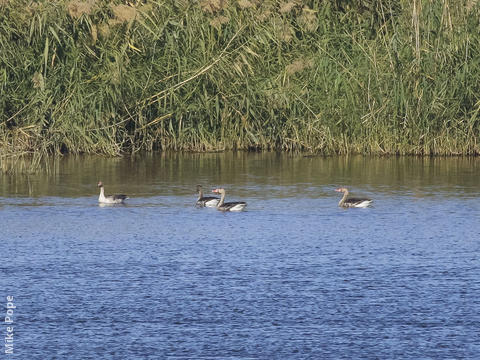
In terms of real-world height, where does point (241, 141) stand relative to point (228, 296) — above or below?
above

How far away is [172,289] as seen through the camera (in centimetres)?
1232

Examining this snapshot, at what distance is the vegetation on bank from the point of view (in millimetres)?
24172

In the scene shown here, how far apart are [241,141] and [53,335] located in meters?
16.4

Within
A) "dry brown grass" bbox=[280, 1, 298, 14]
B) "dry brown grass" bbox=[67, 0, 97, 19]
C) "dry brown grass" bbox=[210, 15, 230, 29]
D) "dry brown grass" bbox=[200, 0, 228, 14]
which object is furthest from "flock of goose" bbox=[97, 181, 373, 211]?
"dry brown grass" bbox=[280, 1, 298, 14]

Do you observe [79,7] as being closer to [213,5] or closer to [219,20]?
[213,5]

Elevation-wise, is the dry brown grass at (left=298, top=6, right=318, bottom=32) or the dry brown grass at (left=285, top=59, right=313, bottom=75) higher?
the dry brown grass at (left=298, top=6, right=318, bottom=32)

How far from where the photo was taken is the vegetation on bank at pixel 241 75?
24.2 m

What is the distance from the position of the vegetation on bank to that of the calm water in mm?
2586

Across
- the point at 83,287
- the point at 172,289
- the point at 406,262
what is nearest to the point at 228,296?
the point at 172,289

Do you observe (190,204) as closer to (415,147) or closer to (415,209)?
(415,209)

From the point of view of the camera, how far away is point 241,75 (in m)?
25.7

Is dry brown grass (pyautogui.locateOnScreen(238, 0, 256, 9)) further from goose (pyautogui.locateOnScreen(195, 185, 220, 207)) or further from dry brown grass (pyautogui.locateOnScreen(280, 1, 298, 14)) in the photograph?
goose (pyautogui.locateOnScreen(195, 185, 220, 207))

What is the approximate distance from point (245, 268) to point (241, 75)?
12.7 meters

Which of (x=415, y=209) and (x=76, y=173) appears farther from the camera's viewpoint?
(x=76, y=173)
